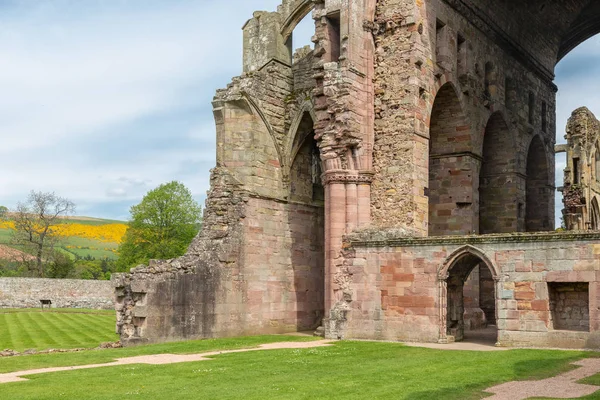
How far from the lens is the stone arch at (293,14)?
84.4ft

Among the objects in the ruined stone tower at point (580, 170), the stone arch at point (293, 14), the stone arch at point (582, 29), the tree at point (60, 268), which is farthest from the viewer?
the tree at point (60, 268)

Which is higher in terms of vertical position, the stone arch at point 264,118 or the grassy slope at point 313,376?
the stone arch at point 264,118

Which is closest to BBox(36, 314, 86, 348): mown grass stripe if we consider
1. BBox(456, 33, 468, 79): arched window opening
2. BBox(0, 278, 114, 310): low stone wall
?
BBox(0, 278, 114, 310): low stone wall

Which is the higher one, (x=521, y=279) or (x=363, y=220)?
(x=363, y=220)

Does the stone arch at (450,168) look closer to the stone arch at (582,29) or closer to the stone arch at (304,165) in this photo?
the stone arch at (304,165)

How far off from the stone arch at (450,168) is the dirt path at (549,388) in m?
11.2

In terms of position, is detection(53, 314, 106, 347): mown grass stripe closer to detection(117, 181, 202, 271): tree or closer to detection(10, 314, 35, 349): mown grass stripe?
detection(10, 314, 35, 349): mown grass stripe

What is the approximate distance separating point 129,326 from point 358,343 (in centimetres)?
557

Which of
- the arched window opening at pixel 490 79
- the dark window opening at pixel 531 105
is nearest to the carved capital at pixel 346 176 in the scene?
the arched window opening at pixel 490 79

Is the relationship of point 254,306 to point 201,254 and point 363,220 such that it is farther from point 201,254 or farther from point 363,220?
point 363,220

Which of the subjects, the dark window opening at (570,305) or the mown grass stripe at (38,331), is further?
the mown grass stripe at (38,331)

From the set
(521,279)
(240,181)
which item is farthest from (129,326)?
(521,279)

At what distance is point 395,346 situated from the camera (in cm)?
1672

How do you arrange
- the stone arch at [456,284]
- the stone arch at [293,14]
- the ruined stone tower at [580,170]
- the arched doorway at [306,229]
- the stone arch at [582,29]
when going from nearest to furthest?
the stone arch at [456,284]
the arched doorway at [306,229]
the stone arch at [293,14]
the ruined stone tower at [580,170]
the stone arch at [582,29]
